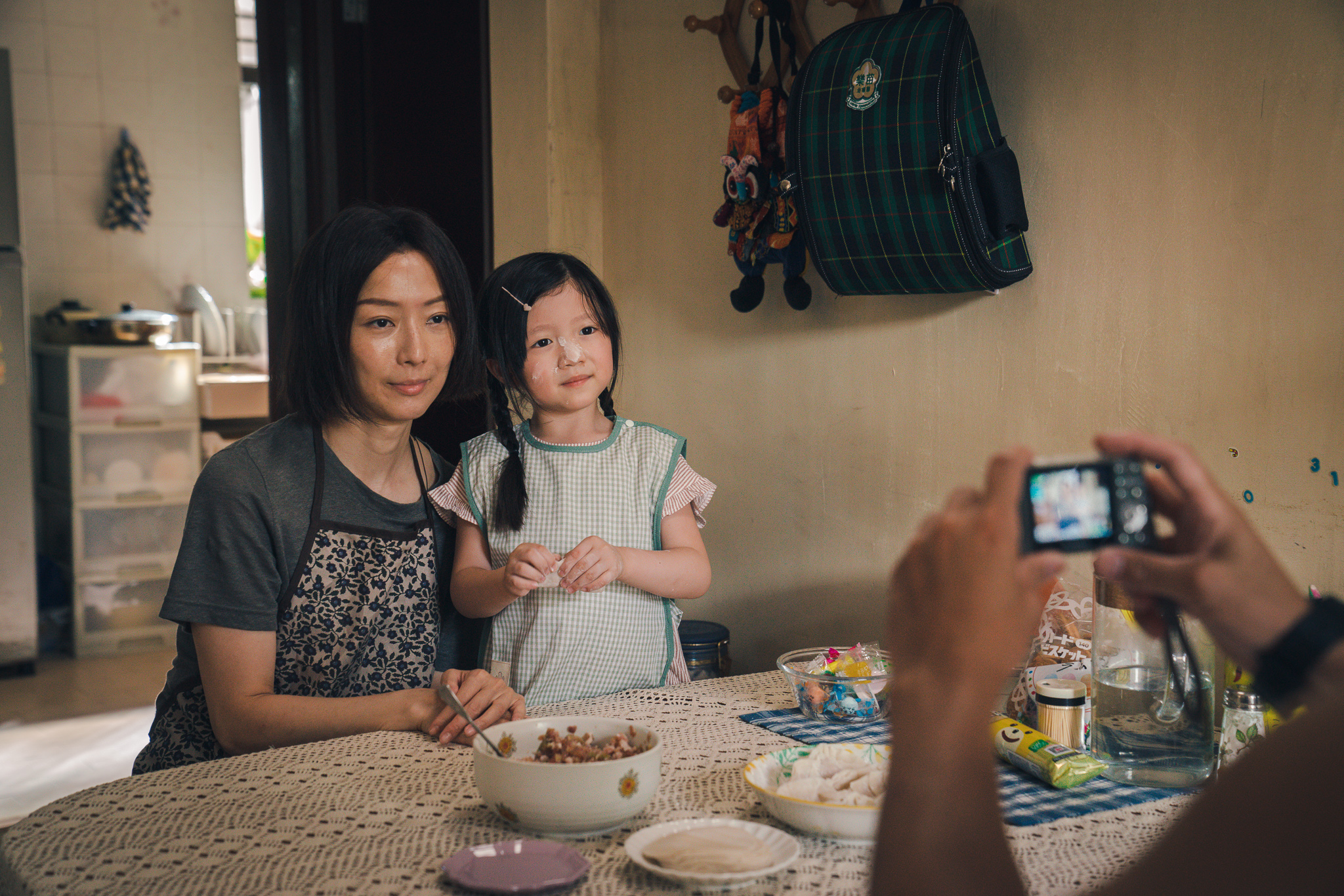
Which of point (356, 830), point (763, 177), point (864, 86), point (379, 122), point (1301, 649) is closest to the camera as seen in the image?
point (1301, 649)

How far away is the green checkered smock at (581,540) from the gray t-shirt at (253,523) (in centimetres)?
16

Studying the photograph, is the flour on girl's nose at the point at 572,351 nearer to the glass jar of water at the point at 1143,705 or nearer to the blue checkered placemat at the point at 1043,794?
the blue checkered placemat at the point at 1043,794

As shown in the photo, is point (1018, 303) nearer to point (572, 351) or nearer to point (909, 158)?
point (909, 158)

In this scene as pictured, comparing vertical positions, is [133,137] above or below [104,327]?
above

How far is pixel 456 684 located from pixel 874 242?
98 centimetres

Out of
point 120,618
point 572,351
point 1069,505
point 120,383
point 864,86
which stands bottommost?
point 120,618

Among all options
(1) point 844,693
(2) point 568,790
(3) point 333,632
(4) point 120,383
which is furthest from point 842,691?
(4) point 120,383

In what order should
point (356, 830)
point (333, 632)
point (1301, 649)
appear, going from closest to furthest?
point (1301, 649), point (356, 830), point (333, 632)

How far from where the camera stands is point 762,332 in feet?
7.32

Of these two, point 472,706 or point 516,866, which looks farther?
point 472,706

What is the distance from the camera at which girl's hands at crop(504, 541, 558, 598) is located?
128cm

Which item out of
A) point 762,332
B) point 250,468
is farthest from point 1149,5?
point 250,468

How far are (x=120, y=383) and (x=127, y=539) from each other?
0.64 meters

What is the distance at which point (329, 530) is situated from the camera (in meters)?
1.42
